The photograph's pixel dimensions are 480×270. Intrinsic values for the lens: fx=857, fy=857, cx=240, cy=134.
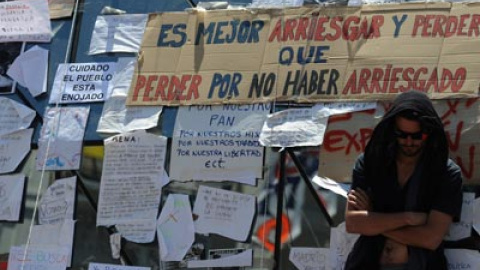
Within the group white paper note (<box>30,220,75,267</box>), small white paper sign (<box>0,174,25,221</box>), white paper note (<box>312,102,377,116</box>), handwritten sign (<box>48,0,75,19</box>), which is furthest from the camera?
handwritten sign (<box>48,0,75,19</box>)

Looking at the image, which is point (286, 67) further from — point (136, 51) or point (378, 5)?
point (136, 51)

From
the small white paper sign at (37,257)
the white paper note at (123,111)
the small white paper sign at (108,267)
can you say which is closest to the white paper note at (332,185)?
the white paper note at (123,111)

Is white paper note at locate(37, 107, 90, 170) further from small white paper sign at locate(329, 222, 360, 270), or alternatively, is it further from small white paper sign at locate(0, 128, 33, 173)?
small white paper sign at locate(329, 222, 360, 270)

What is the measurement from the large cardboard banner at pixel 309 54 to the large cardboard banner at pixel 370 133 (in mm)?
95

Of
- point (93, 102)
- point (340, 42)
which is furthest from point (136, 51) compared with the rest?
point (340, 42)

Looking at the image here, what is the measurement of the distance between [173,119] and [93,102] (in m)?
0.65

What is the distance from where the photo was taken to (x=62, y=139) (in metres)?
6.08

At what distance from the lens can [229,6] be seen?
5.89m

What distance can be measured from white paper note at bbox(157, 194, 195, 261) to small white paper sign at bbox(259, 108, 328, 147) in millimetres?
710

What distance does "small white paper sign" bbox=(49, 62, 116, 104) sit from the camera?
608 centimetres

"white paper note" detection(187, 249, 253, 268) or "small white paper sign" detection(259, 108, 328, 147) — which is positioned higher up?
"small white paper sign" detection(259, 108, 328, 147)

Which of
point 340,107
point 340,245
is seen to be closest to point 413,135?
point 340,107

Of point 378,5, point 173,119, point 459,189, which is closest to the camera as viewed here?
point 459,189

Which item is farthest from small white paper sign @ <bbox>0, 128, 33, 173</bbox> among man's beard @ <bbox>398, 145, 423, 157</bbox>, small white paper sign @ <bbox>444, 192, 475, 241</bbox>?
small white paper sign @ <bbox>444, 192, 475, 241</bbox>
